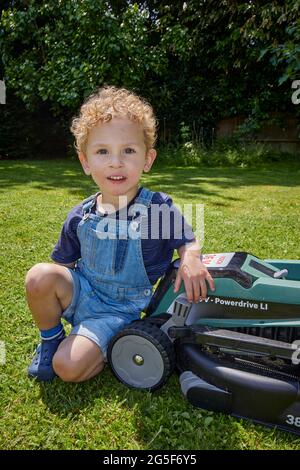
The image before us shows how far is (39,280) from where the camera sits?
181cm

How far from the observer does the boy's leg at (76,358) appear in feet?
→ 5.71

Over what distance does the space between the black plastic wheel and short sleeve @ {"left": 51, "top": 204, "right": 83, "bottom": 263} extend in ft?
1.53

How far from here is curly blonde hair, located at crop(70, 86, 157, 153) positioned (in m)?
1.80

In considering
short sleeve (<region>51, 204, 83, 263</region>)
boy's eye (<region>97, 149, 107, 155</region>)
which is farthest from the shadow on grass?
boy's eye (<region>97, 149, 107, 155</region>)

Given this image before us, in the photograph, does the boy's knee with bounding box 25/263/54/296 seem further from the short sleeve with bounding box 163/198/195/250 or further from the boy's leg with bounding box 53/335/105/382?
the short sleeve with bounding box 163/198/195/250

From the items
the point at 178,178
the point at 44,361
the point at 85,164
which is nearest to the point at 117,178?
the point at 85,164

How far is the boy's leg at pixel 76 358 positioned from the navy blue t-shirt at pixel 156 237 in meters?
0.40

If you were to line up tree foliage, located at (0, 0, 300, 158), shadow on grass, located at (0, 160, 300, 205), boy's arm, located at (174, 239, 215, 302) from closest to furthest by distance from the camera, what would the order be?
boy's arm, located at (174, 239, 215, 302)
shadow on grass, located at (0, 160, 300, 205)
tree foliage, located at (0, 0, 300, 158)

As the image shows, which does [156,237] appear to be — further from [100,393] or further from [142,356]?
[100,393]

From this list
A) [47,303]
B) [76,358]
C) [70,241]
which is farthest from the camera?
[70,241]

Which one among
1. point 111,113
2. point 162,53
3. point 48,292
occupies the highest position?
point 162,53

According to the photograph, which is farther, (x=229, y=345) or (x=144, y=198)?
(x=144, y=198)

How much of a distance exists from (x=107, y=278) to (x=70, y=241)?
0.88 feet

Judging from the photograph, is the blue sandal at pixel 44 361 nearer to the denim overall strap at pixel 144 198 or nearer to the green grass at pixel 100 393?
the green grass at pixel 100 393
